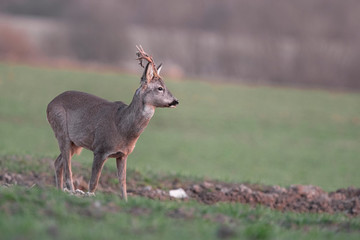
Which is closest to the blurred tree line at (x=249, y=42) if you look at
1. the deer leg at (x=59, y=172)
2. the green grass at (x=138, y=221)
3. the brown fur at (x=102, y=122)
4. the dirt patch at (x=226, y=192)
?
the dirt patch at (x=226, y=192)

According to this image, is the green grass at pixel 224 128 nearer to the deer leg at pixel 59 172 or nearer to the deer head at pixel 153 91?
the deer leg at pixel 59 172

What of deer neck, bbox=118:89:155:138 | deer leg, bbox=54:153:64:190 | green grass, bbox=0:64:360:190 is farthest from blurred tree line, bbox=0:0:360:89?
deer neck, bbox=118:89:155:138

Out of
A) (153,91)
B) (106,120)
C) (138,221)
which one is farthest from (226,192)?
(138,221)

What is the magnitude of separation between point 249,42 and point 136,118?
5923 cm

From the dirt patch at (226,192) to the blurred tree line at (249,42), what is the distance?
43775mm

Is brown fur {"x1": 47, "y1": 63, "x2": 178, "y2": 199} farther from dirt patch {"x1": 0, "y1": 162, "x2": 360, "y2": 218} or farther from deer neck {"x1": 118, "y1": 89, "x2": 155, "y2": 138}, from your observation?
dirt patch {"x1": 0, "y1": 162, "x2": 360, "y2": 218}

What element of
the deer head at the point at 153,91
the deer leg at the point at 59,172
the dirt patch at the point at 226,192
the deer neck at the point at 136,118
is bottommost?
the dirt patch at the point at 226,192

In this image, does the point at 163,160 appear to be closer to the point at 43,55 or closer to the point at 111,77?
the point at 111,77

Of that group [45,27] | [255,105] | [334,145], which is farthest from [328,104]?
[45,27]

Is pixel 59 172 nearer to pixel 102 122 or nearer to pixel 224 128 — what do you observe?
pixel 102 122

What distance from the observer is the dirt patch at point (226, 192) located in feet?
41.6

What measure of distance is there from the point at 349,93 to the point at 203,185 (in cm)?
4648

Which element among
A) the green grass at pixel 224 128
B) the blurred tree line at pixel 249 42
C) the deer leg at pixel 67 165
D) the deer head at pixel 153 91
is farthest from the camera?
the blurred tree line at pixel 249 42

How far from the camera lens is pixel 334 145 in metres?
35.0
